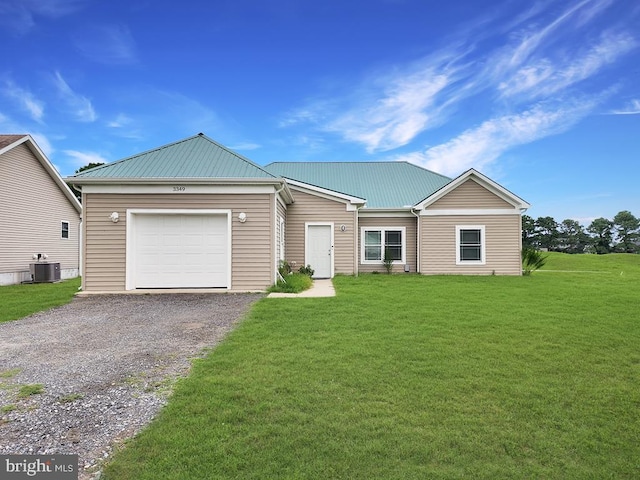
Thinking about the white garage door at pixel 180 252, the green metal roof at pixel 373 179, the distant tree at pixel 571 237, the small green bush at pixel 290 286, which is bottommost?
the small green bush at pixel 290 286

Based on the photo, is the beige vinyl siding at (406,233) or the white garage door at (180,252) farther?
the beige vinyl siding at (406,233)

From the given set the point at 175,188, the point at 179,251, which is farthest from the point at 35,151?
the point at 179,251

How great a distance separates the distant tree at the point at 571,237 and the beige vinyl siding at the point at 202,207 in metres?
42.1

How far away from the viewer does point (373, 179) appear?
19953mm

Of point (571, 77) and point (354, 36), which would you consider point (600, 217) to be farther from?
point (354, 36)

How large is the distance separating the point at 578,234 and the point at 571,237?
39.8 inches

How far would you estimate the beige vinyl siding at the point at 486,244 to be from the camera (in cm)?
1574

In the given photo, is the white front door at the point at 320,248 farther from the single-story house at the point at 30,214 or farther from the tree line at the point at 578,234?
the tree line at the point at 578,234

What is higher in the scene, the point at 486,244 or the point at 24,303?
the point at 486,244

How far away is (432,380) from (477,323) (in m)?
3.08

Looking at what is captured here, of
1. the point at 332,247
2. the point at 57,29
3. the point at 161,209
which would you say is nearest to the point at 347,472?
the point at 161,209

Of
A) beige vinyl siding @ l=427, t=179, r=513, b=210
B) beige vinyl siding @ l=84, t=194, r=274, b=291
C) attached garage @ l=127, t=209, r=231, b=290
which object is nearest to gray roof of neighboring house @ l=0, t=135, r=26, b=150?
beige vinyl siding @ l=84, t=194, r=274, b=291

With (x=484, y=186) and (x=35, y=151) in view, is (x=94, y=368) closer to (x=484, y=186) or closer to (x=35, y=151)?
(x=484, y=186)

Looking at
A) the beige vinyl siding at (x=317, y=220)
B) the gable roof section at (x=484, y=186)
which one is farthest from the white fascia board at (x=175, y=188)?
the gable roof section at (x=484, y=186)
